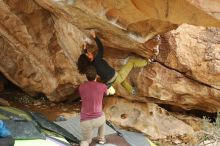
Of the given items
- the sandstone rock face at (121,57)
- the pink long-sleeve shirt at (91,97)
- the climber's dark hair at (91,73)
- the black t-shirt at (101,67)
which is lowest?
the pink long-sleeve shirt at (91,97)

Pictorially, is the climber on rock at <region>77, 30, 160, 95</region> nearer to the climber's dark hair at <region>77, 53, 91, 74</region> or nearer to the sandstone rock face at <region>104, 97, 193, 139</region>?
the climber's dark hair at <region>77, 53, 91, 74</region>

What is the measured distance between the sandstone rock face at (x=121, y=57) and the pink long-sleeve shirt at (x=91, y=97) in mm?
941

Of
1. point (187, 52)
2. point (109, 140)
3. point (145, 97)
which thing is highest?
point (187, 52)

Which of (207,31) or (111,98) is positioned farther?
(111,98)

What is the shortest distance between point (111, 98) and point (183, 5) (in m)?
3.82

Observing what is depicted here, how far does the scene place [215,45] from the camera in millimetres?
8570

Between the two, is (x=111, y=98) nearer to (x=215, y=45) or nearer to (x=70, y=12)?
(x=215, y=45)

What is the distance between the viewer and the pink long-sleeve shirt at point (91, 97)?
6.77 meters

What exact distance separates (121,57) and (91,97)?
1901 mm

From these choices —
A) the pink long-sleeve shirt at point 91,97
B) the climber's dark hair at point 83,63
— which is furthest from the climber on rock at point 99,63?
the pink long-sleeve shirt at point 91,97

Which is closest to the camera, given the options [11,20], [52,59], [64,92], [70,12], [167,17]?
[167,17]

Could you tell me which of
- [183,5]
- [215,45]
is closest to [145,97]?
[215,45]

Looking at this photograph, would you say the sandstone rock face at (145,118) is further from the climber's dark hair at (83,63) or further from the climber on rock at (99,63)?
the climber's dark hair at (83,63)

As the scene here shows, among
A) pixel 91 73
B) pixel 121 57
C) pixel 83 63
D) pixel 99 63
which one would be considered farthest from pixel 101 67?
pixel 121 57
